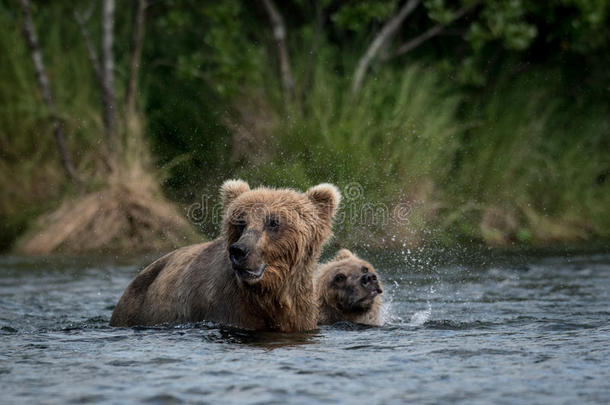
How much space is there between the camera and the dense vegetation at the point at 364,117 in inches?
516

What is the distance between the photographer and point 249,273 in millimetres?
6211

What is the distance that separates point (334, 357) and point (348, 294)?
191 centimetres

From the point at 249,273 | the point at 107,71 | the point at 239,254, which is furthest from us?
the point at 107,71

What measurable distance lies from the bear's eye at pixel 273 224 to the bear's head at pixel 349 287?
1.39 meters

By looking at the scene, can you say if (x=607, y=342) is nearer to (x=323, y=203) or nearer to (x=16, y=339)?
(x=323, y=203)

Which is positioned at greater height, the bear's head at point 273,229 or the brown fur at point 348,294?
the bear's head at point 273,229

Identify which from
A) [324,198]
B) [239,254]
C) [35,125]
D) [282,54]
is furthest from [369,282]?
[282,54]

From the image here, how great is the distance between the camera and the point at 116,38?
16.9 metres

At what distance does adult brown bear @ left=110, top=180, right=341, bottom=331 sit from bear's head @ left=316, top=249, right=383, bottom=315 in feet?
2.57

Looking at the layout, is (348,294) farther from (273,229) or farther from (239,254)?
(239,254)

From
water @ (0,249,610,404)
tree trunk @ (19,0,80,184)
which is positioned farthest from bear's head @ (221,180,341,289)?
tree trunk @ (19,0,80,184)

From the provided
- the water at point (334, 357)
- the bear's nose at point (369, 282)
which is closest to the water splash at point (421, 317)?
the water at point (334, 357)

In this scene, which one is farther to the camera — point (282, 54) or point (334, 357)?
point (282, 54)

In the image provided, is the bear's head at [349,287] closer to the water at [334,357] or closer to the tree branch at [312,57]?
the water at [334,357]
